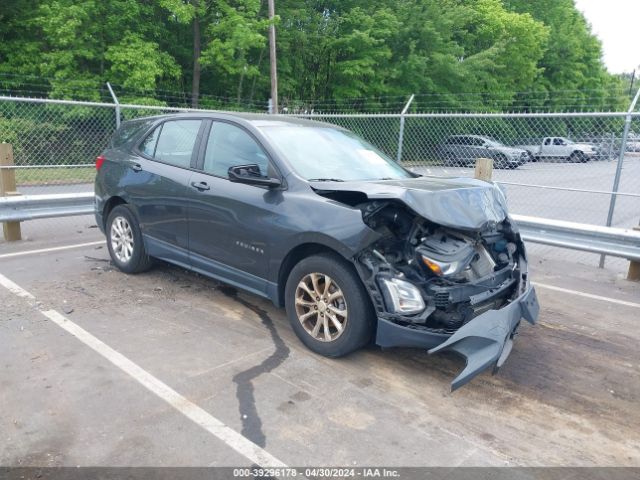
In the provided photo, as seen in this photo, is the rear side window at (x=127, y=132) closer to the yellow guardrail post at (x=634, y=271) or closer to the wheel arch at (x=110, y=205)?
the wheel arch at (x=110, y=205)

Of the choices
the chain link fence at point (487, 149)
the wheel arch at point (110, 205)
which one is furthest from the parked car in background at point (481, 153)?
the wheel arch at point (110, 205)

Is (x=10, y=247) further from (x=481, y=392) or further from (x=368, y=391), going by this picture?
(x=481, y=392)

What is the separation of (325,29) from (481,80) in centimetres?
946

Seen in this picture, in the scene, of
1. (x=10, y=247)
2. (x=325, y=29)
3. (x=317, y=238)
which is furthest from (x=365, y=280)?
(x=325, y=29)

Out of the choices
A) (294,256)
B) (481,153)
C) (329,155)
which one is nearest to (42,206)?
(329,155)

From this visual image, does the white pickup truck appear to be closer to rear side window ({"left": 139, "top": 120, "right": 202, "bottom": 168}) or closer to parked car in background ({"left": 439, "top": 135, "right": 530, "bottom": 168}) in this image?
parked car in background ({"left": 439, "top": 135, "right": 530, "bottom": 168})

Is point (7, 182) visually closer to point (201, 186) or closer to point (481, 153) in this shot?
point (201, 186)

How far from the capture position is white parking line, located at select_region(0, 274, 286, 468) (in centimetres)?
289

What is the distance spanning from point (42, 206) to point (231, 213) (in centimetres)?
417

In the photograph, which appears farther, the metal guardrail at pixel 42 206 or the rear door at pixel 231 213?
the metal guardrail at pixel 42 206

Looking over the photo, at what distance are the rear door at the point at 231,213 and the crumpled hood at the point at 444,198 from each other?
1.82 ft

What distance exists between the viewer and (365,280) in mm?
3695

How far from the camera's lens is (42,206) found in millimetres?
7336

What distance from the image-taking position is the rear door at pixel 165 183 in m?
5.09
